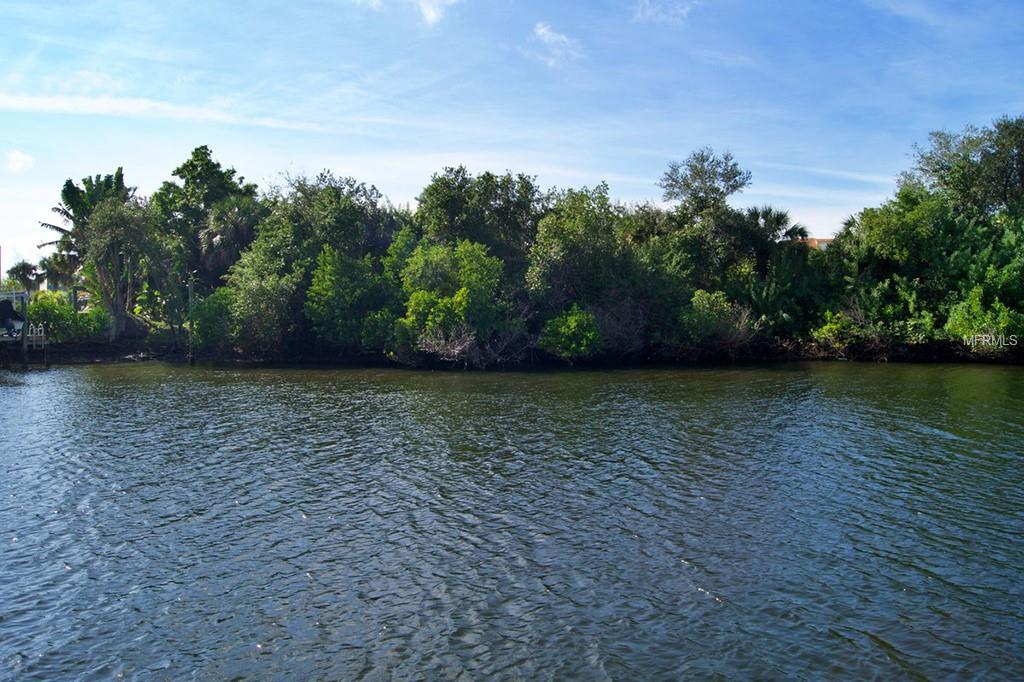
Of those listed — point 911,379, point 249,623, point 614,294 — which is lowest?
point 249,623

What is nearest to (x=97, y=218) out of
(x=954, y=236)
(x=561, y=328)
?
(x=561, y=328)

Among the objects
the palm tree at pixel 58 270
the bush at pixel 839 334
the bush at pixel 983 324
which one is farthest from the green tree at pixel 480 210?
the palm tree at pixel 58 270

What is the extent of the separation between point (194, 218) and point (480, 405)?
3545 centimetres

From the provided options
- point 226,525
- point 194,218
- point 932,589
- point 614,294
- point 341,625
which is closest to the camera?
point 341,625

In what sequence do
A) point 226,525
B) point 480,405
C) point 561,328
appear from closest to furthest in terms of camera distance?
point 226,525 < point 480,405 < point 561,328

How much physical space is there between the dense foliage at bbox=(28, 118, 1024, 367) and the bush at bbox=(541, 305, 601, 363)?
138 mm

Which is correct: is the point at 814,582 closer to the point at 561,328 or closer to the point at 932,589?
the point at 932,589

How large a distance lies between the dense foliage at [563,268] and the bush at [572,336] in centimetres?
14

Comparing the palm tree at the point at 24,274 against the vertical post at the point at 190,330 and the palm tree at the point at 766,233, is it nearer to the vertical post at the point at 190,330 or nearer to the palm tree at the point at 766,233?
the vertical post at the point at 190,330

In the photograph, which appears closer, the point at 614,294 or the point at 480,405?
the point at 480,405

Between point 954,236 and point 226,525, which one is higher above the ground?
point 954,236

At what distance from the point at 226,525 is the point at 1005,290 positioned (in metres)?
47.8

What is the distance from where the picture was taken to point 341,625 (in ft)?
42.6

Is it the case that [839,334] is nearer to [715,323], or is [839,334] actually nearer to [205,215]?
[715,323]
